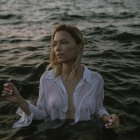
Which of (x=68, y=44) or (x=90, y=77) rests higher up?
(x=68, y=44)

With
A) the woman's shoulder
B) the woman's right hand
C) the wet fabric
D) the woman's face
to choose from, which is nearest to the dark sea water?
the wet fabric

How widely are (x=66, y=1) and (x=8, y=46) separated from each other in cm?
1652

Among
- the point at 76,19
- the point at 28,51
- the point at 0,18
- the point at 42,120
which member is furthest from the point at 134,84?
the point at 0,18

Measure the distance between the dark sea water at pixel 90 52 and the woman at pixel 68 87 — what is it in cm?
109

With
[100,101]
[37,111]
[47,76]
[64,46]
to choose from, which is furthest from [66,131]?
[64,46]

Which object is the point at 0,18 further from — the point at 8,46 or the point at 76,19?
the point at 8,46

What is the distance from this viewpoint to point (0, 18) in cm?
1988

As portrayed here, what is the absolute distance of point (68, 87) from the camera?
6.18 meters

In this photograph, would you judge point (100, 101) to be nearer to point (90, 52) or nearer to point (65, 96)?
point (65, 96)

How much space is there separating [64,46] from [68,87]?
769 millimetres

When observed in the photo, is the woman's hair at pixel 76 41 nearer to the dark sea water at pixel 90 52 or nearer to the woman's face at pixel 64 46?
the woman's face at pixel 64 46

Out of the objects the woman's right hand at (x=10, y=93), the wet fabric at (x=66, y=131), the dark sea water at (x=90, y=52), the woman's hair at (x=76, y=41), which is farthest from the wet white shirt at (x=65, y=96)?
the dark sea water at (x=90, y=52)

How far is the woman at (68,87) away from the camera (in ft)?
19.4

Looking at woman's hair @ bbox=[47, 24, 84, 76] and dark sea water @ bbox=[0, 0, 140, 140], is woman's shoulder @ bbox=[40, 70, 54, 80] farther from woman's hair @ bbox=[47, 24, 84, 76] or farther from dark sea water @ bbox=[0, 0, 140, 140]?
dark sea water @ bbox=[0, 0, 140, 140]
